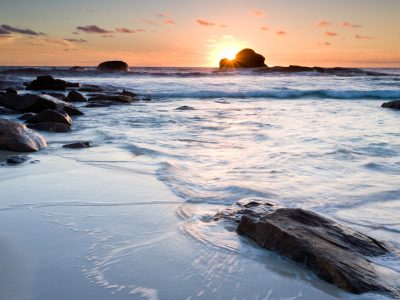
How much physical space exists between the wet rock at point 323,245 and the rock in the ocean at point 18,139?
3759 millimetres

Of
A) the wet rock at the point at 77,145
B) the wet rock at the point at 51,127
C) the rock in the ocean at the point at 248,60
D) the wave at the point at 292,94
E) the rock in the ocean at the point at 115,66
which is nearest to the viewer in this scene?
the wet rock at the point at 77,145

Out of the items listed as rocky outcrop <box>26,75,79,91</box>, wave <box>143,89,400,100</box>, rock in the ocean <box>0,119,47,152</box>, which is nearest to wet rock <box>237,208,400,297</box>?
rock in the ocean <box>0,119,47,152</box>

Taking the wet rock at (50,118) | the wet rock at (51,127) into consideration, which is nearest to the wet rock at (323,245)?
the wet rock at (51,127)

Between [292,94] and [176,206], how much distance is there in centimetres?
1610

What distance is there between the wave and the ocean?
11218mm

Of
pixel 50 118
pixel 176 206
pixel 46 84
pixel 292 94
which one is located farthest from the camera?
pixel 46 84

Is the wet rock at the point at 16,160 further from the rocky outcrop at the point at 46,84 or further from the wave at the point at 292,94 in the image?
the rocky outcrop at the point at 46,84

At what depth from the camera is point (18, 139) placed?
5496 mm

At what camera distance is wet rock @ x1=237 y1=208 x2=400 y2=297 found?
84.3 inches

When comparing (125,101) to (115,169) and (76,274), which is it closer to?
(115,169)

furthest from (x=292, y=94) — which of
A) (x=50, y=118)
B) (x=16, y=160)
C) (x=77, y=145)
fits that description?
(x=16, y=160)

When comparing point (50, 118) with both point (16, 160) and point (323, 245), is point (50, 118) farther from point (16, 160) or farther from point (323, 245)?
point (323, 245)

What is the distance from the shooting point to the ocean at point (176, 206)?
6.94 feet

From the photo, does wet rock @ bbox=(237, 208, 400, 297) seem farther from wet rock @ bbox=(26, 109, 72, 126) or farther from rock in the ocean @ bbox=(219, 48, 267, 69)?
rock in the ocean @ bbox=(219, 48, 267, 69)
